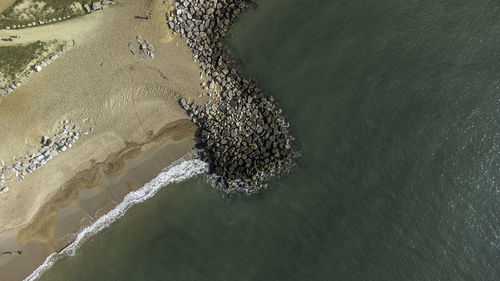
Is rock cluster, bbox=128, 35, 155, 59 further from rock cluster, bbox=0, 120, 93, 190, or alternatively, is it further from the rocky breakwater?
rock cluster, bbox=0, 120, 93, 190

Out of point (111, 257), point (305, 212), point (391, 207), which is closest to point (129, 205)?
point (111, 257)

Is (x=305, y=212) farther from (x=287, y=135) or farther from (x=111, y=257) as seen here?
(x=111, y=257)

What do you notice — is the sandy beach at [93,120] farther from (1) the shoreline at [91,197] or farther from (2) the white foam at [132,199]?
(2) the white foam at [132,199]

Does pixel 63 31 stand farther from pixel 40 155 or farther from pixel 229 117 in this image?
pixel 229 117

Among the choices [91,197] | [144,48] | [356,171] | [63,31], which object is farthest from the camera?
[356,171]

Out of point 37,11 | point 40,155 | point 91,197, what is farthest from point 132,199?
point 37,11

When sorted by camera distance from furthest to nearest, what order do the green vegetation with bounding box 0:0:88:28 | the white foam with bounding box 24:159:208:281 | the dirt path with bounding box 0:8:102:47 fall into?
the white foam with bounding box 24:159:208:281
the dirt path with bounding box 0:8:102:47
the green vegetation with bounding box 0:0:88:28

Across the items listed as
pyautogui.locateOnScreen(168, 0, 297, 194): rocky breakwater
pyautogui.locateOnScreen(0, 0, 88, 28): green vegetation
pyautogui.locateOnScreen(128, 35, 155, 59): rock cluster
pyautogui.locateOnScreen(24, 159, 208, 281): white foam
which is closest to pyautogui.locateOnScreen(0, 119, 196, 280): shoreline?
pyautogui.locateOnScreen(24, 159, 208, 281): white foam
